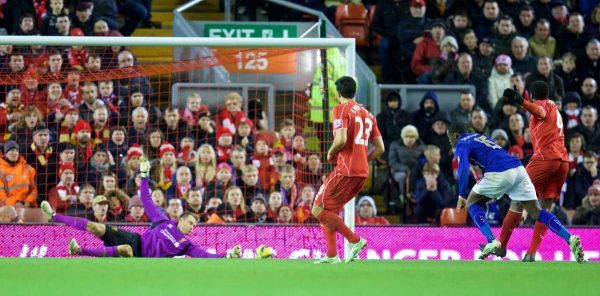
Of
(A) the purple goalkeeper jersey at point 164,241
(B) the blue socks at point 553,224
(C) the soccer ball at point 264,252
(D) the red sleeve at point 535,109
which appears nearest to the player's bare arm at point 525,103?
(D) the red sleeve at point 535,109

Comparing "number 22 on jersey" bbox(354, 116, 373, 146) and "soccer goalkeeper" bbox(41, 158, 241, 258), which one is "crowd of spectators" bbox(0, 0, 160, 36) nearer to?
"soccer goalkeeper" bbox(41, 158, 241, 258)

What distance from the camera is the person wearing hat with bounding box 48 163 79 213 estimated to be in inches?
598

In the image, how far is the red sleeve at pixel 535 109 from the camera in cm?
1195

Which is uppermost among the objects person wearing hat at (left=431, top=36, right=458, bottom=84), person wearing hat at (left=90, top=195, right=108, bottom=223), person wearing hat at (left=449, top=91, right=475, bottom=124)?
person wearing hat at (left=431, top=36, right=458, bottom=84)

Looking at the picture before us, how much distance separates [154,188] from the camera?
15.7 meters

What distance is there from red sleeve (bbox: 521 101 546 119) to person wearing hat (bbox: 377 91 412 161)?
217 inches

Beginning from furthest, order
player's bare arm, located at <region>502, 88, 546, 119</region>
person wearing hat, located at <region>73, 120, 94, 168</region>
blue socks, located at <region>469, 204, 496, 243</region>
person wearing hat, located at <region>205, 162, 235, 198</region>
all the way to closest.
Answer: person wearing hat, located at <region>73, 120, 94, 168</region> → person wearing hat, located at <region>205, 162, 235, 198</region> → blue socks, located at <region>469, 204, 496, 243</region> → player's bare arm, located at <region>502, 88, 546, 119</region>

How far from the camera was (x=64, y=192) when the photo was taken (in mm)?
15234

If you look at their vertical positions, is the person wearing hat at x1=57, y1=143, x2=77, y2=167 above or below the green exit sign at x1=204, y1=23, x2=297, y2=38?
below

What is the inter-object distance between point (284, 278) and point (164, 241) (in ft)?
14.0

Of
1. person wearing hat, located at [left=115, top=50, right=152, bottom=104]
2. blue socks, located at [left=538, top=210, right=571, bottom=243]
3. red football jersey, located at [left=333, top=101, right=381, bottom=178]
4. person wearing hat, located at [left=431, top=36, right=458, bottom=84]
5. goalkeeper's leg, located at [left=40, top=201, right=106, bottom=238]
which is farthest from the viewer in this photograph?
person wearing hat, located at [left=431, top=36, right=458, bottom=84]

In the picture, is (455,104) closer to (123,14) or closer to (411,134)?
(411,134)

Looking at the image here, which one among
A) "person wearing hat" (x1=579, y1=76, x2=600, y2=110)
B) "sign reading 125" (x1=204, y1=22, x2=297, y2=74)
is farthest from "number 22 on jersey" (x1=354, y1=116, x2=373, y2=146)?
"person wearing hat" (x1=579, y1=76, x2=600, y2=110)

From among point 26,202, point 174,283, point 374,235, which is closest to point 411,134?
point 374,235
